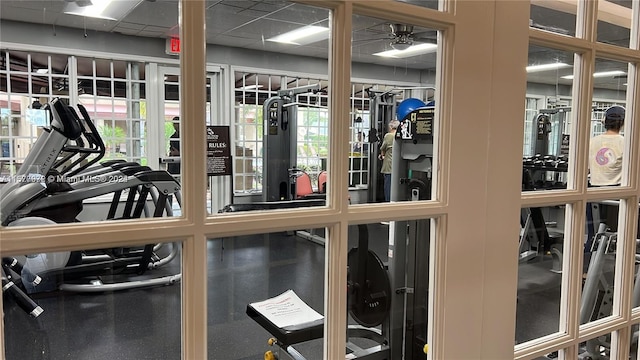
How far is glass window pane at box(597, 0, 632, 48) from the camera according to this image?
1252 millimetres

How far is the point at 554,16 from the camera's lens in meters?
1.34

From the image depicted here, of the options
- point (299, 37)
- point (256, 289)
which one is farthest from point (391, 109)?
point (256, 289)

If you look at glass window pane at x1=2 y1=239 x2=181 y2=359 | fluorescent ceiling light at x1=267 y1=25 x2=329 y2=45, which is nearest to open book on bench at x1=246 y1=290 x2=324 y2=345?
glass window pane at x1=2 y1=239 x2=181 y2=359

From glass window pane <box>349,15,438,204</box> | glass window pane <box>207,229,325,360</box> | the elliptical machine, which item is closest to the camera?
glass window pane <box>207,229,325,360</box>

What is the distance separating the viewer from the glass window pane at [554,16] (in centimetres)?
105

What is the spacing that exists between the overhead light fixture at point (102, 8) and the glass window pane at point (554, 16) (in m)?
4.83

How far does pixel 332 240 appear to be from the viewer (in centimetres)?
79

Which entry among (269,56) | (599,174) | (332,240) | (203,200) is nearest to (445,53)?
(332,240)

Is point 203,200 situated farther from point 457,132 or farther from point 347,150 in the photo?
point 457,132

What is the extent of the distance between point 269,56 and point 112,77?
258 cm

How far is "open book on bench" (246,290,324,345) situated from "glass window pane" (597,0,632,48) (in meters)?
1.37

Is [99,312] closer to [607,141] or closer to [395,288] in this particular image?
[395,288]

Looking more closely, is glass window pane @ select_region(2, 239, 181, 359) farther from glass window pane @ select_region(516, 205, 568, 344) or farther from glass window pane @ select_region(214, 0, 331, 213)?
glass window pane @ select_region(516, 205, 568, 344)

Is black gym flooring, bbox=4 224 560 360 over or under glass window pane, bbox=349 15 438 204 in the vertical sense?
under
